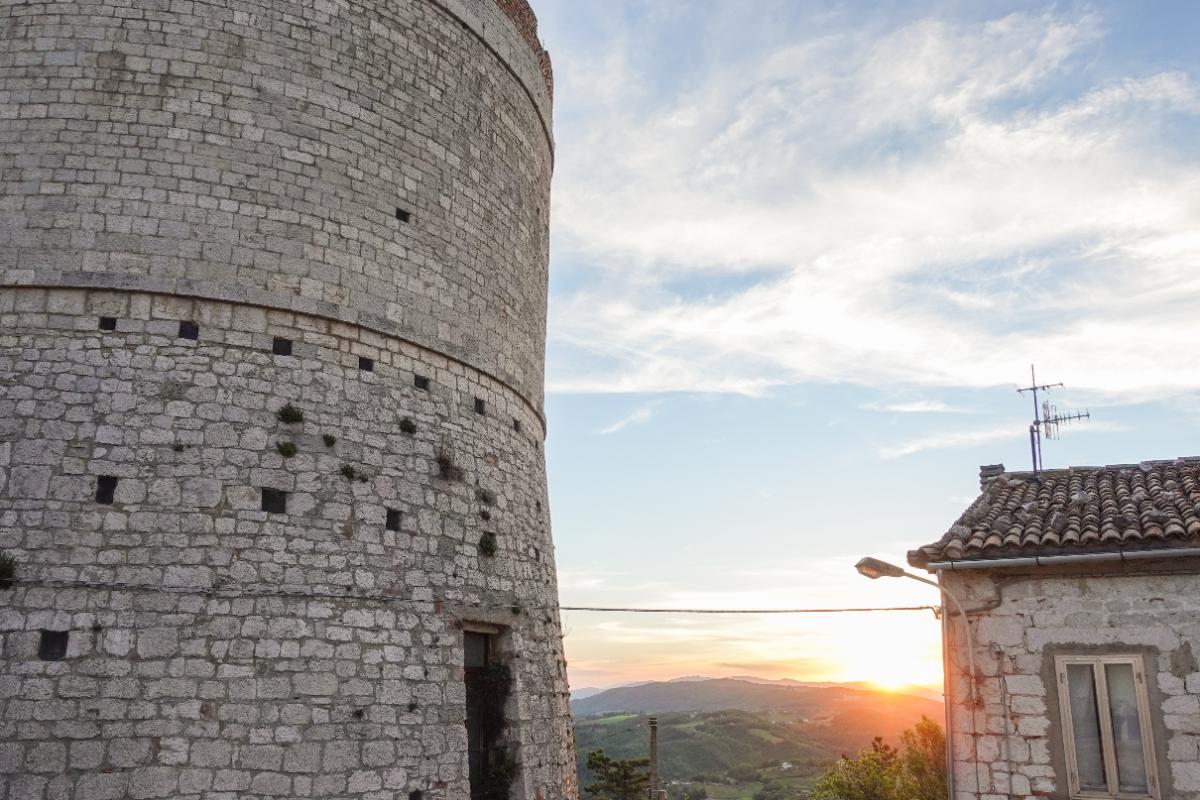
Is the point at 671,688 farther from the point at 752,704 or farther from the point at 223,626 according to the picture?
the point at 223,626

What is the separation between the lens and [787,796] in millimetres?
46750

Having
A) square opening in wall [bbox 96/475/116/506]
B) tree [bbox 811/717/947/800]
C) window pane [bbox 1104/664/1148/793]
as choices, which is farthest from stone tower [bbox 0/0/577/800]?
tree [bbox 811/717/947/800]

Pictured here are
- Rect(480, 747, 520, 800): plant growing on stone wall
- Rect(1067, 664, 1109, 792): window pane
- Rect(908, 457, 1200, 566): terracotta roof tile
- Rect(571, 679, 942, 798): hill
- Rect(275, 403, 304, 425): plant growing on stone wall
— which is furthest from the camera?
Rect(571, 679, 942, 798): hill

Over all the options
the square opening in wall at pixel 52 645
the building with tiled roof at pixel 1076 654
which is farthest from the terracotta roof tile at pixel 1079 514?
the square opening in wall at pixel 52 645

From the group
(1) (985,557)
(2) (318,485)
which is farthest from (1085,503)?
(2) (318,485)

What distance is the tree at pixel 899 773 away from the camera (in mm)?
22438

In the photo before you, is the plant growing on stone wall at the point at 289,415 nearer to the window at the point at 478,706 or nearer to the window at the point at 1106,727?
the window at the point at 478,706

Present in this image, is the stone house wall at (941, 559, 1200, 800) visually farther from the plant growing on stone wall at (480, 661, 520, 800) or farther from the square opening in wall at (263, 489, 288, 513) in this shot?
the square opening in wall at (263, 489, 288, 513)

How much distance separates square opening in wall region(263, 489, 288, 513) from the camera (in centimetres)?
827

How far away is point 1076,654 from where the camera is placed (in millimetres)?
7148

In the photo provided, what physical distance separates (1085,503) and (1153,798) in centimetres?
274

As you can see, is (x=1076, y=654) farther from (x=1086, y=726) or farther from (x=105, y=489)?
(x=105, y=489)

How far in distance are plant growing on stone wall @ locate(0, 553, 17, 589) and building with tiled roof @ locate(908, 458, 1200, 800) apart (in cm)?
761

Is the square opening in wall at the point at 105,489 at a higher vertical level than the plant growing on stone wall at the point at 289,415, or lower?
lower
